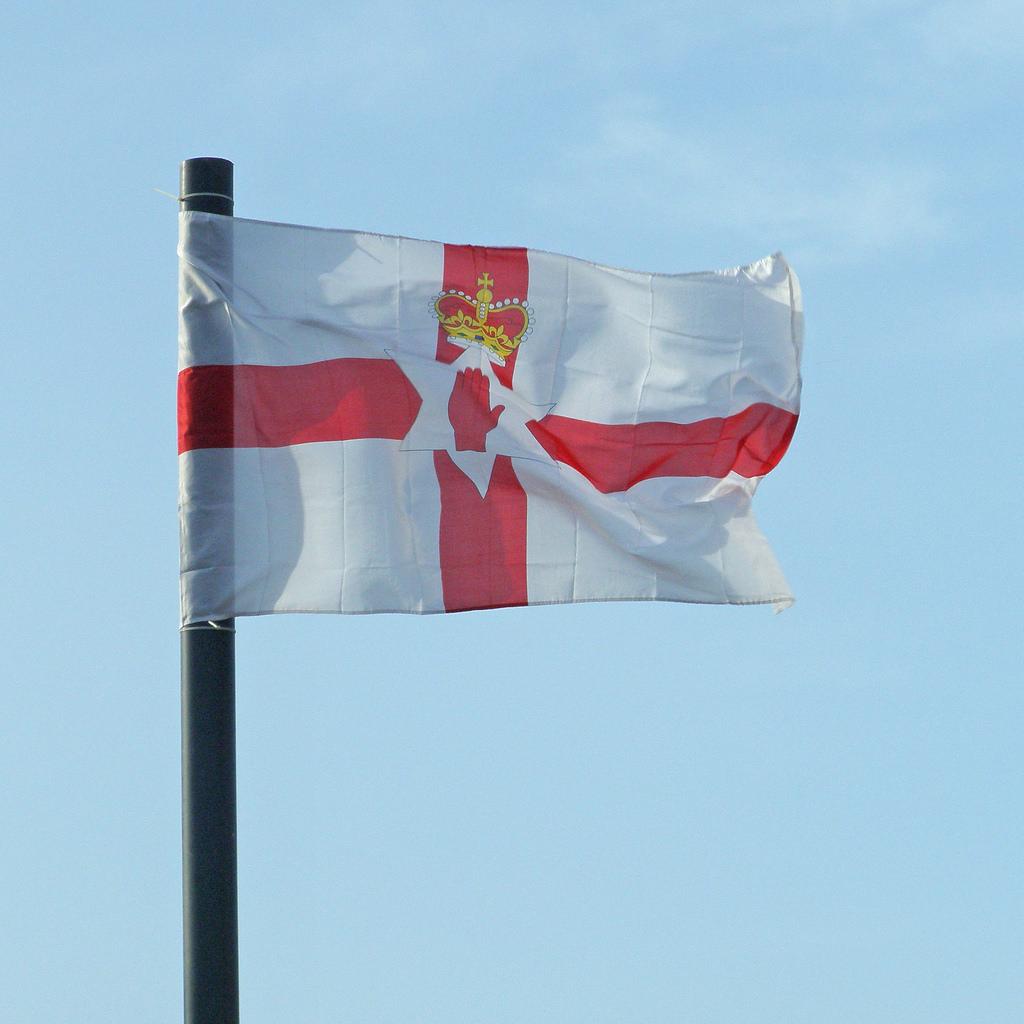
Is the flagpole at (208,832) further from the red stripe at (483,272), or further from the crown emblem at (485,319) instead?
the crown emblem at (485,319)

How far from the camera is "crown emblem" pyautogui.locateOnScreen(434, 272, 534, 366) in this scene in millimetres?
14445

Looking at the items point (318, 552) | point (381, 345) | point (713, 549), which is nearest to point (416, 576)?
point (318, 552)

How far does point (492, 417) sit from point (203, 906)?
174 inches

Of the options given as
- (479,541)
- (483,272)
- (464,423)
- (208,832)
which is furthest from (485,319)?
(208,832)

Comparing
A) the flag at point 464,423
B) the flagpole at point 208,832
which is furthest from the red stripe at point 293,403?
the flagpole at point 208,832

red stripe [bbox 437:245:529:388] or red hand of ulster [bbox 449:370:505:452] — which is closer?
red hand of ulster [bbox 449:370:505:452]

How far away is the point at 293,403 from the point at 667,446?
3265 millimetres

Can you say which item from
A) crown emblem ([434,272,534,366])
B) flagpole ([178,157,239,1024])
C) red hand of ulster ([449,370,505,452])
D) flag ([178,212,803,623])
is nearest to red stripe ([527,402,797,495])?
flag ([178,212,803,623])

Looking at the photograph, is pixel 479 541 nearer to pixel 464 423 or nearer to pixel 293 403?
pixel 464 423

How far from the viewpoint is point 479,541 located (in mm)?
13961

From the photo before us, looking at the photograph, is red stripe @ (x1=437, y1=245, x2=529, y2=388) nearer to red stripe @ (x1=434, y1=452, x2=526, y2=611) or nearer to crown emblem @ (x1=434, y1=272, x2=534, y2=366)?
crown emblem @ (x1=434, y1=272, x2=534, y2=366)

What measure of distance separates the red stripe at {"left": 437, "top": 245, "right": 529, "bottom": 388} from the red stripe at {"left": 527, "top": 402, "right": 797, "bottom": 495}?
700mm

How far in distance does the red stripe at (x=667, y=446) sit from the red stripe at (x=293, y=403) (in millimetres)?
1355

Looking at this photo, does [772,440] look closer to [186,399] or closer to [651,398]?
[651,398]
